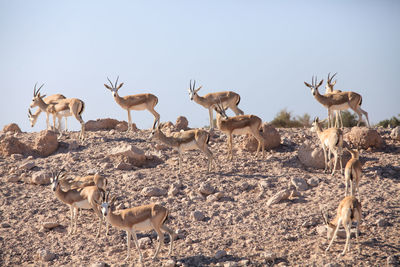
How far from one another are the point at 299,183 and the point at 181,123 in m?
6.92

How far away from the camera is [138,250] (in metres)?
11.2

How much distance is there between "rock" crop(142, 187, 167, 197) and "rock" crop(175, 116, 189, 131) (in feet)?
18.2

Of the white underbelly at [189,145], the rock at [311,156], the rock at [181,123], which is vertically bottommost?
the rock at [311,156]

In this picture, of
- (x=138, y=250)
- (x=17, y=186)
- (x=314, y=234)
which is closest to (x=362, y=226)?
(x=314, y=234)

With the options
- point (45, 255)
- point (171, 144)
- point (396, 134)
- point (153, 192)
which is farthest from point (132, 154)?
point (396, 134)

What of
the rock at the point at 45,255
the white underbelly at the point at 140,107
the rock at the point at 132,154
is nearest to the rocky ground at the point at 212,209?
the rock at the point at 45,255

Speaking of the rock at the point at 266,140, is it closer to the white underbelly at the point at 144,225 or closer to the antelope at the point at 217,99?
the antelope at the point at 217,99

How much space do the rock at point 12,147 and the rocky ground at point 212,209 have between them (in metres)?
0.29

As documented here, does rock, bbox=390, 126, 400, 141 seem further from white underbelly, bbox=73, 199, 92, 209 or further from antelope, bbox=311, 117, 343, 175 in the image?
white underbelly, bbox=73, 199, 92, 209

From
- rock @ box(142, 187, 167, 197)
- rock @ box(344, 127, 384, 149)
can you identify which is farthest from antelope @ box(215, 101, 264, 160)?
rock @ box(142, 187, 167, 197)

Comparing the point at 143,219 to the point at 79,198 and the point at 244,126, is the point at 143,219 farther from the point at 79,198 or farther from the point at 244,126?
the point at 244,126

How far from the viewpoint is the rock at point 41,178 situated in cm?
1563

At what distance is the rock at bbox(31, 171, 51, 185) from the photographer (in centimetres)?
1563

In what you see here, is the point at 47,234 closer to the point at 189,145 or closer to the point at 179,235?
the point at 179,235
